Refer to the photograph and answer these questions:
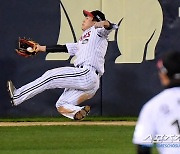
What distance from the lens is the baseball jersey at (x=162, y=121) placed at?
4.60m

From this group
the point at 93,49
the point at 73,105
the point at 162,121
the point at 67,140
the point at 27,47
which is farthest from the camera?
the point at 27,47

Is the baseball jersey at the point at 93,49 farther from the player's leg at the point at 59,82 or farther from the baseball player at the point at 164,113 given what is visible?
the baseball player at the point at 164,113

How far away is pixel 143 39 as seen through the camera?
14.6m

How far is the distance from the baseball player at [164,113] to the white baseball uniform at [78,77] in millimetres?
6969

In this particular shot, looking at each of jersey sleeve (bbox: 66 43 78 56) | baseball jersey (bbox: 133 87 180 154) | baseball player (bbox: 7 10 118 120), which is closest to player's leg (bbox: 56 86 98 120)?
baseball player (bbox: 7 10 118 120)

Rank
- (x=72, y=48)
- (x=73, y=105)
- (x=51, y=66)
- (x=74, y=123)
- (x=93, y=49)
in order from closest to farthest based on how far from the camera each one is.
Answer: (x=73, y=105)
(x=93, y=49)
(x=72, y=48)
(x=74, y=123)
(x=51, y=66)

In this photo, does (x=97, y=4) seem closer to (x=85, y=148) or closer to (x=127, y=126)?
(x=127, y=126)

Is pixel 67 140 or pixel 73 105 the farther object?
pixel 73 105

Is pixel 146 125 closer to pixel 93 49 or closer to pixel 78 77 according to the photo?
pixel 78 77

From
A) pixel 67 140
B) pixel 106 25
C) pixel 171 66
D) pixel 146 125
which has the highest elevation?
pixel 171 66

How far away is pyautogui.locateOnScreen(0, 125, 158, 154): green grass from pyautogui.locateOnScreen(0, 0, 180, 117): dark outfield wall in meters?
1.76

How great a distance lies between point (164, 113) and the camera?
460cm

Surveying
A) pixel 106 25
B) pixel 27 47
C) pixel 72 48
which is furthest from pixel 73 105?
pixel 106 25

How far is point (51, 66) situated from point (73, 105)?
2891mm
